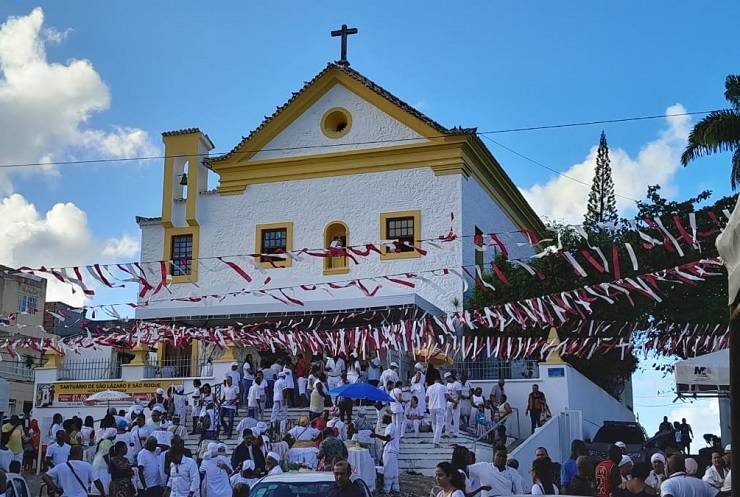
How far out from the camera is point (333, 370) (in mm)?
26234

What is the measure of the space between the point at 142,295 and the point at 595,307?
15.2 m

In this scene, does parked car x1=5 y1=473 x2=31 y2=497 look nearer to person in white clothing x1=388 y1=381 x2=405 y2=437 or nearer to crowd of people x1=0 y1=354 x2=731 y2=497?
crowd of people x1=0 y1=354 x2=731 y2=497

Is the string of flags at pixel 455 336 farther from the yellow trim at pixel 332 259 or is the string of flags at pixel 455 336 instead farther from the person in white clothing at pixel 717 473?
the person in white clothing at pixel 717 473

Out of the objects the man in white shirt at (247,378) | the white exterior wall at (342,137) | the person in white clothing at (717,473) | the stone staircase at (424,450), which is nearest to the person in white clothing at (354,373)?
the stone staircase at (424,450)

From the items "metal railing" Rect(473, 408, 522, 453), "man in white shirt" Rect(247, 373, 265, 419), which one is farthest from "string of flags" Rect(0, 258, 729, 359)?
"man in white shirt" Rect(247, 373, 265, 419)

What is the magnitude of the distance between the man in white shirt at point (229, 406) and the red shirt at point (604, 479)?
13305 millimetres

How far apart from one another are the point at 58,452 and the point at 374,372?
10698 mm

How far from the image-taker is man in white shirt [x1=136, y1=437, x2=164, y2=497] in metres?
15.7

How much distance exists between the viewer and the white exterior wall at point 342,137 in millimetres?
32531

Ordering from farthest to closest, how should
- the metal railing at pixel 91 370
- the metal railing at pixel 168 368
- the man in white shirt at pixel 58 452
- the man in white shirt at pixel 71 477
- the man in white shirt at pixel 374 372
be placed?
1. the metal railing at pixel 91 370
2. the metal railing at pixel 168 368
3. the man in white shirt at pixel 374 372
4. the man in white shirt at pixel 58 452
5. the man in white shirt at pixel 71 477

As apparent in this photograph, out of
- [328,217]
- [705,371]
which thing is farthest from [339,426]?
[328,217]

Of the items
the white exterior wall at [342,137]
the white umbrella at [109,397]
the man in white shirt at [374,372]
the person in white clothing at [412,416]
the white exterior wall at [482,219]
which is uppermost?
the white exterior wall at [342,137]

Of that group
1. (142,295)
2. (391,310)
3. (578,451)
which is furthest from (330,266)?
(578,451)

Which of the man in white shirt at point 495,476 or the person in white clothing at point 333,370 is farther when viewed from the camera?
the person in white clothing at point 333,370
